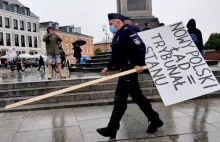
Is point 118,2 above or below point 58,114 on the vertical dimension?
above

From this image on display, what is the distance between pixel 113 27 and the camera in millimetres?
4746

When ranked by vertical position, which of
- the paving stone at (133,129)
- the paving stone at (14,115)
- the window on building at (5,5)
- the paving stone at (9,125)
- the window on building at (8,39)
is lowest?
the paving stone at (9,125)

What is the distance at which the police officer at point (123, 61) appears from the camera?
4.54 meters

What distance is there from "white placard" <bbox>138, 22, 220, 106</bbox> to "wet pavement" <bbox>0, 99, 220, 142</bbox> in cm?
64

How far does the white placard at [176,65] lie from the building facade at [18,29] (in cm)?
5557

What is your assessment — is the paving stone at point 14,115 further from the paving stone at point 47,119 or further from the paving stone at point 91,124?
the paving stone at point 91,124

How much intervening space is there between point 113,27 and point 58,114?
2.92m

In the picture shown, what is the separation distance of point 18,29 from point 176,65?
6491 centimetres

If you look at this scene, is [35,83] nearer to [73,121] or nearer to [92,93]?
[92,93]

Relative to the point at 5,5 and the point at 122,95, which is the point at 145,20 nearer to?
the point at 122,95

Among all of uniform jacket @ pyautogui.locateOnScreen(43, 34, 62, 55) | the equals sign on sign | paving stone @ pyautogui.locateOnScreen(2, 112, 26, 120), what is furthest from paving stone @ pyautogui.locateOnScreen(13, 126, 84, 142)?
uniform jacket @ pyautogui.locateOnScreen(43, 34, 62, 55)

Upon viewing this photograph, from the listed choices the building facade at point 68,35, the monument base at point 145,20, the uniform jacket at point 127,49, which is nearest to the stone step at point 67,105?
the uniform jacket at point 127,49

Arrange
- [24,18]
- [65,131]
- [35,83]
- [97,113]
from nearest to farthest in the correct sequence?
1. [65,131]
2. [97,113]
3. [35,83]
4. [24,18]

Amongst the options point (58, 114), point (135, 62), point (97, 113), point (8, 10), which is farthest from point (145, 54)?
point (8, 10)
